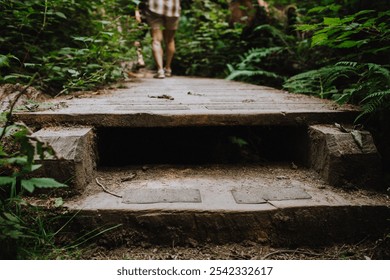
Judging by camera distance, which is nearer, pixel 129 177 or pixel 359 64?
pixel 129 177

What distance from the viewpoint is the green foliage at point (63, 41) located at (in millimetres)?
2590

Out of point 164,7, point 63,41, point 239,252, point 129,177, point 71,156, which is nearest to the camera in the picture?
point 239,252

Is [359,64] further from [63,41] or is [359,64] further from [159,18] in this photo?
[159,18]

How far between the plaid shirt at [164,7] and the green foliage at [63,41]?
2.57ft

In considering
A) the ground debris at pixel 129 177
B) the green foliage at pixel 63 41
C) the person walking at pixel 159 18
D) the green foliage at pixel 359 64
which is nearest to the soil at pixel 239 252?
the ground debris at pixel 129 177

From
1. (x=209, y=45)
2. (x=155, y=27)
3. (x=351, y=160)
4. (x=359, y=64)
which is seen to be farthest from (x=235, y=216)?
(x=209, y=45)

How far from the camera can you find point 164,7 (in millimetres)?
4773

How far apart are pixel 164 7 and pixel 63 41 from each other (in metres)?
2.04

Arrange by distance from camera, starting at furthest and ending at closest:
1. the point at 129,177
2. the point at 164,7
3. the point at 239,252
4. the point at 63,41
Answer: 1. the point at 164,7
2. the point at 63,41
3. the point at 129,177
4. the point at 239,252

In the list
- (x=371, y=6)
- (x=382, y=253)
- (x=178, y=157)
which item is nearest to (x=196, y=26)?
(x=371, y=6)

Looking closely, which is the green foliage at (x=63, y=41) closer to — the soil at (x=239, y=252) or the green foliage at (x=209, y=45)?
the soil at (x=239, y=252)

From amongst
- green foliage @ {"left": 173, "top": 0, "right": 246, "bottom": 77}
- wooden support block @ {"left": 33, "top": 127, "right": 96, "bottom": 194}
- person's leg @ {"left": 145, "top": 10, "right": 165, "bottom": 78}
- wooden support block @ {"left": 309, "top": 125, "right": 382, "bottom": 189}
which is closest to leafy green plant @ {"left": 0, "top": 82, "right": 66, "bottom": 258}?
wooden support block @ {"left": 33, "top": 127, "right": 96, "bottom": 194}
